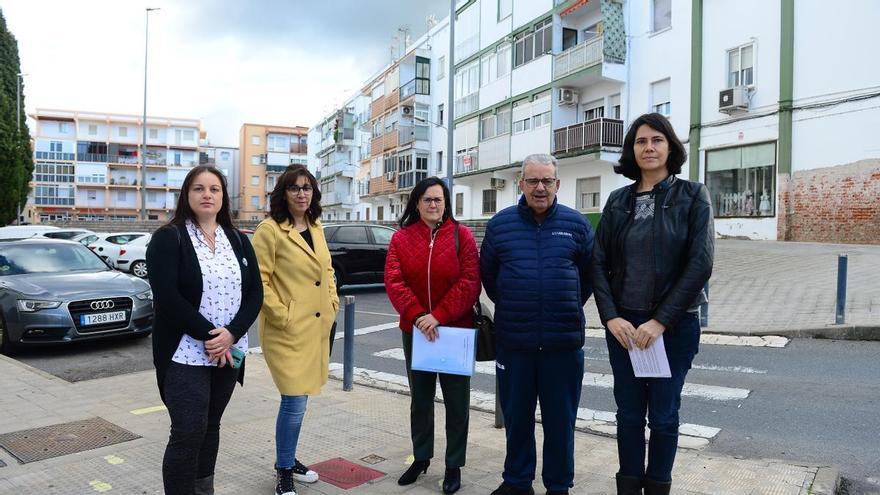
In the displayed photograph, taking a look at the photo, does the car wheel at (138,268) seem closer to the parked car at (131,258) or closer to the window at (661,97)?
the parked car at (131,258)

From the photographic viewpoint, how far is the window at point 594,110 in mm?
26172

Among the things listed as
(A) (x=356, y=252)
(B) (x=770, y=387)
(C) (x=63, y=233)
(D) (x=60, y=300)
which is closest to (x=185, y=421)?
(B) (x=770, y=387)

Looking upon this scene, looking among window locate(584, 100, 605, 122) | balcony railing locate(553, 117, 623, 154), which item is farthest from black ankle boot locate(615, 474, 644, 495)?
window locate(584, 100, 605, 122)

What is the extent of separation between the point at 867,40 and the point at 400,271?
729 inches

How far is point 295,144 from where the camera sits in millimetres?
90625

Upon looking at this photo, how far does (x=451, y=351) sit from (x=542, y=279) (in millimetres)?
714

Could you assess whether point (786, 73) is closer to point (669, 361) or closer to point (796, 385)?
point (796, 385)

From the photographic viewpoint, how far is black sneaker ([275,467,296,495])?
11.8 feet

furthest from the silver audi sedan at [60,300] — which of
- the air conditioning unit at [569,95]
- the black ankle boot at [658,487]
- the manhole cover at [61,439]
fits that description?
the air conditioning unit at [569,95]

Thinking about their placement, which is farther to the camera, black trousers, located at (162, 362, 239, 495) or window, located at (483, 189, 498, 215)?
window, located at (483, 189, 498, 215)

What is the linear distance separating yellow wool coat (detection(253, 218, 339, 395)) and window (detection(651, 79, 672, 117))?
21586 mm

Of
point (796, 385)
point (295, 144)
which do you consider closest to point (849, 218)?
point (796, 385)

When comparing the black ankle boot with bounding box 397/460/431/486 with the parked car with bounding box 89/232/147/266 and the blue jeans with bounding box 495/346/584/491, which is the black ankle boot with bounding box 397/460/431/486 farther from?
the parked car with bounding box 89/232/147/266

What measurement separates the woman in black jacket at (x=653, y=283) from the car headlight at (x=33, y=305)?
7295 mm
